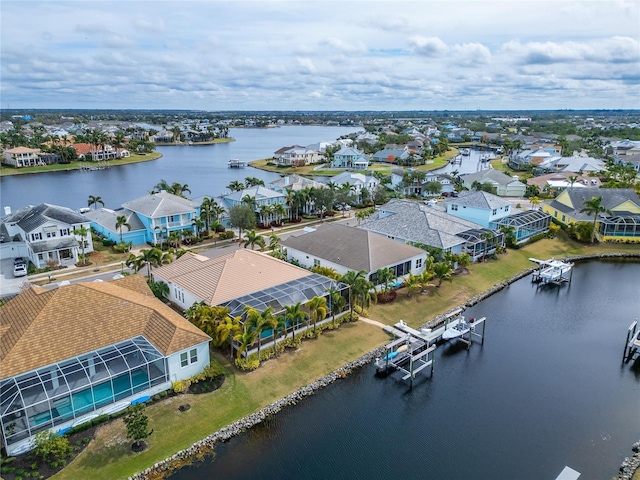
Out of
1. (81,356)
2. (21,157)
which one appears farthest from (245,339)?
(21,157)

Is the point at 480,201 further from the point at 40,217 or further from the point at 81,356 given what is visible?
the point at 40,217

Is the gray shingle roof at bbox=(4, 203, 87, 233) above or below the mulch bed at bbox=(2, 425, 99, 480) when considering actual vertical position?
above

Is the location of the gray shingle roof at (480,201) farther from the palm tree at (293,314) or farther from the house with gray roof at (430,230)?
the palm tree at (293,314)

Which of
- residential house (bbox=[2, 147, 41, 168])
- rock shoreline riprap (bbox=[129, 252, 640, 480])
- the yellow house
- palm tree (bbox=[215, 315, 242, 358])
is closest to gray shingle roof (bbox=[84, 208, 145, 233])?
palm tree (bbox=[215, 315, 242, 358])

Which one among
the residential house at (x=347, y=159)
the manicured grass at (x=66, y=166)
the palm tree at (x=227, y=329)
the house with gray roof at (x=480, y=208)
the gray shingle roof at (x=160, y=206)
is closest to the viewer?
the palm tree at (x=227, y=329)

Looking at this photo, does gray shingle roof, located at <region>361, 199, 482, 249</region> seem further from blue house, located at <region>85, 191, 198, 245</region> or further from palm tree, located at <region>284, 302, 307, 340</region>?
blue house, located at <region>85, 191, 198, 245</region>

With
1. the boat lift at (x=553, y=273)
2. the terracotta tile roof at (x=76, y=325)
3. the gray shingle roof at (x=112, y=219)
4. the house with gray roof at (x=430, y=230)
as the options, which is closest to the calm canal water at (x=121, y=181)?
the gray shingle roof at (x=112, y=219)

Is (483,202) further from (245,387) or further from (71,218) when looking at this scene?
(71,218)
